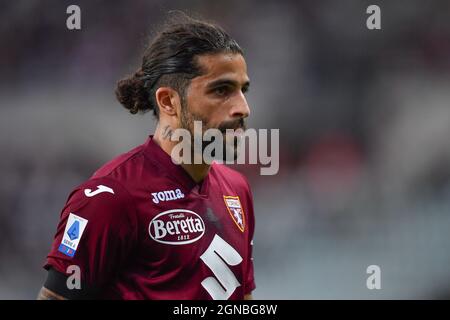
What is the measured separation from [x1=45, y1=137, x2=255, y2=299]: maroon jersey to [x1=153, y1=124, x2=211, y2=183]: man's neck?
0.03 metres

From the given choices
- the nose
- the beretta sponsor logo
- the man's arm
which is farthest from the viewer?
the nose

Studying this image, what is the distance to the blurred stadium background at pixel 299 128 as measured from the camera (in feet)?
19.3

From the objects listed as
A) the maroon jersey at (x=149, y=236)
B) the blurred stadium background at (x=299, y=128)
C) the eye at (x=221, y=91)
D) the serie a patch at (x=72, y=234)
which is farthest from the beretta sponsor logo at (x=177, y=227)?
the blurred stadium background at (x=299, y=128)

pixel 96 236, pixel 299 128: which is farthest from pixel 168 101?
pixel 299 128

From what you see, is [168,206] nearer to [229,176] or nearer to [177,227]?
[177,227]

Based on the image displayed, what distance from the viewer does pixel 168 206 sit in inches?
109

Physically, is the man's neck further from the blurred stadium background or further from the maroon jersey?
the blurred stadium background

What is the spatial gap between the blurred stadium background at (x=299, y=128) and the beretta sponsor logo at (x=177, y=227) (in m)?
3.18

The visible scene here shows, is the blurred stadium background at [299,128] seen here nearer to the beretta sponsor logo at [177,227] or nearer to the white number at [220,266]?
the white number at [220,266]

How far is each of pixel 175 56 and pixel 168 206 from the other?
71 centimetres

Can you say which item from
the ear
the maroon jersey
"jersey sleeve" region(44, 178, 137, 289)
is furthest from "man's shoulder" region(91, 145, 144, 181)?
the ear

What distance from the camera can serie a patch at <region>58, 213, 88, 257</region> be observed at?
8.37 feet

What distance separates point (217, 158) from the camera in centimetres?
293
